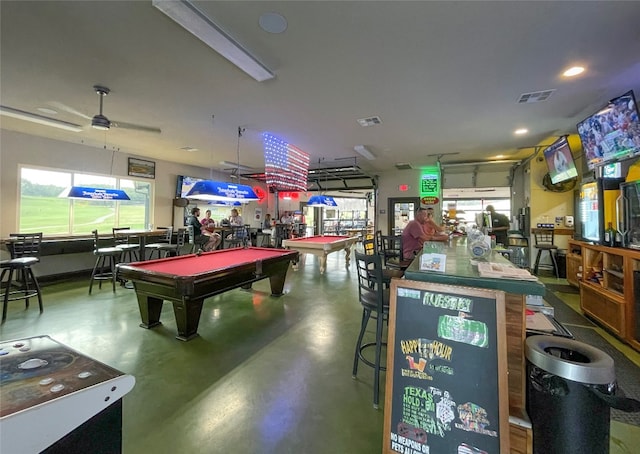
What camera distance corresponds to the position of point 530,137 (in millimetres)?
5848

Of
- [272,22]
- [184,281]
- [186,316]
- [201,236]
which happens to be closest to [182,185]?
[201,236]

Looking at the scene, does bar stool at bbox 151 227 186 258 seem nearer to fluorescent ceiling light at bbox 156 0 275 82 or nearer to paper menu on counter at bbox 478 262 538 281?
fluorescent ceiling light at bbox 156 0 275 82

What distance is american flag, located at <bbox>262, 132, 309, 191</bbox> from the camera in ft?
18.3

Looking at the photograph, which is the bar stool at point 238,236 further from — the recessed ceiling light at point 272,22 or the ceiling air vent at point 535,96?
the ceiling air vent at point 535,96

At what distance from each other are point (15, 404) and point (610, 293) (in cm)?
527

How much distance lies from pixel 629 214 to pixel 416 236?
8.49 ft

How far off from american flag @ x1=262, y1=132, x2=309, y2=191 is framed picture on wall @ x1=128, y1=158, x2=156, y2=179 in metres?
4.36

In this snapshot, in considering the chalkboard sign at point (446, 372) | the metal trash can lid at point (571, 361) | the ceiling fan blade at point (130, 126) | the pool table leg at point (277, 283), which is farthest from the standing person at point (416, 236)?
the ceiling fan blade at point (130, 126)

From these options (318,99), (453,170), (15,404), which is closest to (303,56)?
(318,99)

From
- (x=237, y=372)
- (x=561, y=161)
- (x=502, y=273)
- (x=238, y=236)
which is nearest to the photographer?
(x=502, y=273)

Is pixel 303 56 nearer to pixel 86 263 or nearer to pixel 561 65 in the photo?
pixel 561 65

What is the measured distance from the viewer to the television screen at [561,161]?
16.6 ft

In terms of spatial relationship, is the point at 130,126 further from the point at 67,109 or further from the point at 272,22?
the point at 272,22

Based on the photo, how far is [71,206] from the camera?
6734 mm
